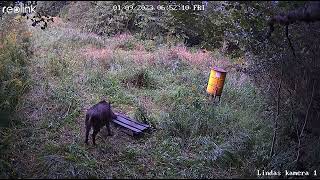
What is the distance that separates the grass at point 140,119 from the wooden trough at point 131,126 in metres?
0.14

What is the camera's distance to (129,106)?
8.96 meters

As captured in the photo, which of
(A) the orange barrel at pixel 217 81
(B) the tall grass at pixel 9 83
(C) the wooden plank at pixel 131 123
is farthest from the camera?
(A) the orange barrel at pixel 217 81

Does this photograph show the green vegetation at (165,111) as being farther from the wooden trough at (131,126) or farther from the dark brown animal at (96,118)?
the dark brown animal at (96,118)

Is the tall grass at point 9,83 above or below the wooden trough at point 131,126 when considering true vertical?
above

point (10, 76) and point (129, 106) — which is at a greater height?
point (10, 76)

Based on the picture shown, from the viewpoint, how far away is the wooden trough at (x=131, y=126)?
7.00 m

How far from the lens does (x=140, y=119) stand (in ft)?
25.4

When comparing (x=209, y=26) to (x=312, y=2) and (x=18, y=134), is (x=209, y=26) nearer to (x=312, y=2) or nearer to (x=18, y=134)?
(x=312, y=2)

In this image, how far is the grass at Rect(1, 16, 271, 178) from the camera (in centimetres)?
563

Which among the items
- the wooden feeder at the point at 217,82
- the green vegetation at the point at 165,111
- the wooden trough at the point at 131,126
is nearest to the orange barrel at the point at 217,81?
the wooden feeder at the point at 217,82

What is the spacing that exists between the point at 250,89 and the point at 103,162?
5.51 meters

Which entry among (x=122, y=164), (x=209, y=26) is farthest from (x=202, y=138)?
(x=209, y=26)

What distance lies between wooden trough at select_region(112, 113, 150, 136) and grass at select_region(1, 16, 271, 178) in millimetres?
139

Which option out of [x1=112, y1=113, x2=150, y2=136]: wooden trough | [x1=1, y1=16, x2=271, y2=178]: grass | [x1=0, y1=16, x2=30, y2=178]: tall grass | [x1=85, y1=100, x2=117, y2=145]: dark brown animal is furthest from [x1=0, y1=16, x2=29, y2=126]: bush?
[x1=112, y1=113, x2=150, y2=136]: wooden trough
